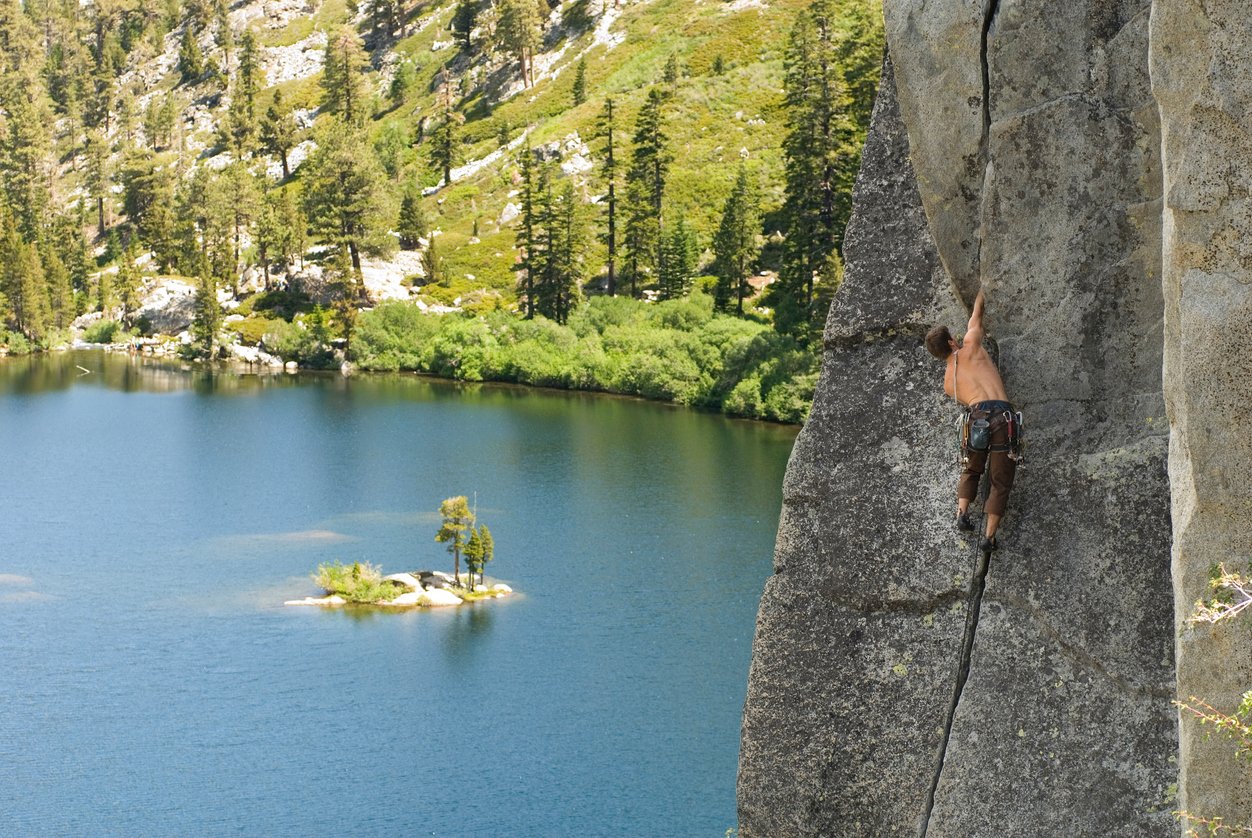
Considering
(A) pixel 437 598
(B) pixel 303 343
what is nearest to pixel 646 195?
(B) pixel 303 343

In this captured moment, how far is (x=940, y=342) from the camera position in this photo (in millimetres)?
9344

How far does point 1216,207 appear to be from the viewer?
6555mm

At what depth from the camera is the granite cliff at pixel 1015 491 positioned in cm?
859

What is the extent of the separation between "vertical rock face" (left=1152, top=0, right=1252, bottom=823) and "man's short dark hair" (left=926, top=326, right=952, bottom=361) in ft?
7.91

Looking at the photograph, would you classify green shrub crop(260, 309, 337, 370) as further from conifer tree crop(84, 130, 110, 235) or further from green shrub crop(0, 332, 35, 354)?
conifer tree crop(84, 130, 110, 235)

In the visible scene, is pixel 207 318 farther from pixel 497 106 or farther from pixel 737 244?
pixel 497 106

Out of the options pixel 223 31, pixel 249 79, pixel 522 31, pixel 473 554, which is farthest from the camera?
pixel 223 31

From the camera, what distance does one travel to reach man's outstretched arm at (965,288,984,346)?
9.09m

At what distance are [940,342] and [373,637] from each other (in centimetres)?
3354

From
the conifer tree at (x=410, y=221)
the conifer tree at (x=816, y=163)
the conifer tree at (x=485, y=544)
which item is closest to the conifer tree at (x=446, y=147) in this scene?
the conifer tree at (x=410, y=221)

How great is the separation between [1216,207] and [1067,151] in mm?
2367

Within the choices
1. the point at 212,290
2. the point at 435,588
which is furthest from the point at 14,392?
the point at 435,588

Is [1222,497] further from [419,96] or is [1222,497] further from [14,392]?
[419,96]

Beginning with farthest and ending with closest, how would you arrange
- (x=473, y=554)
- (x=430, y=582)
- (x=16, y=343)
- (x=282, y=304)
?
(x=16, y=343) → (x=282, y=304) → (x=430, y=582) → (x=473, y=554)
